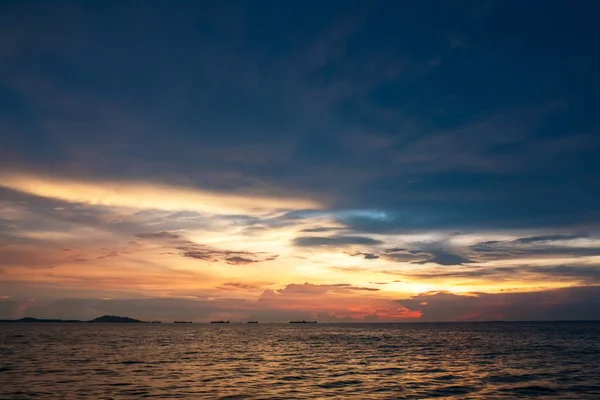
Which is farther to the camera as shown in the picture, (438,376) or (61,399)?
(438,376)

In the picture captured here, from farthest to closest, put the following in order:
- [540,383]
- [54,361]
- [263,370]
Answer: [54,361]
[263,370]
[540,383]

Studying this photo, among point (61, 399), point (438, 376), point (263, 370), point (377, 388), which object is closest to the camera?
point (61, 399)

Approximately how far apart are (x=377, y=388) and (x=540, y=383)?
17.5 m

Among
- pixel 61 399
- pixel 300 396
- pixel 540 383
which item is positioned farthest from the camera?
pixel 540 383

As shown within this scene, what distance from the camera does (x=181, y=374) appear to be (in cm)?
5078

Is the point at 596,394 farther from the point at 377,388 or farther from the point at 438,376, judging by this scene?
the point at 377,388

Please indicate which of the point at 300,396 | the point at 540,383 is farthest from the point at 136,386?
the point at 540,383

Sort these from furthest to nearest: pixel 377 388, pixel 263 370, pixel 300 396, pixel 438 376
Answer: pixel 263 370, pixel 438 376, pixel 377 388, pixel 300 396

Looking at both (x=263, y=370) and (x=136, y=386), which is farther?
(x=263, y=370)

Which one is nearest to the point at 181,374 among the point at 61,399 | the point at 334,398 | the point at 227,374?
the point at 227,374

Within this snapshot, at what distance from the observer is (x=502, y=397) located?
38375mm

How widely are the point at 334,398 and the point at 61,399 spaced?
825 inches

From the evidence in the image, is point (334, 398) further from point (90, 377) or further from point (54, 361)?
point (54, 361)

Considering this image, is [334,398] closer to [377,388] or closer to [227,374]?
[377,388]
